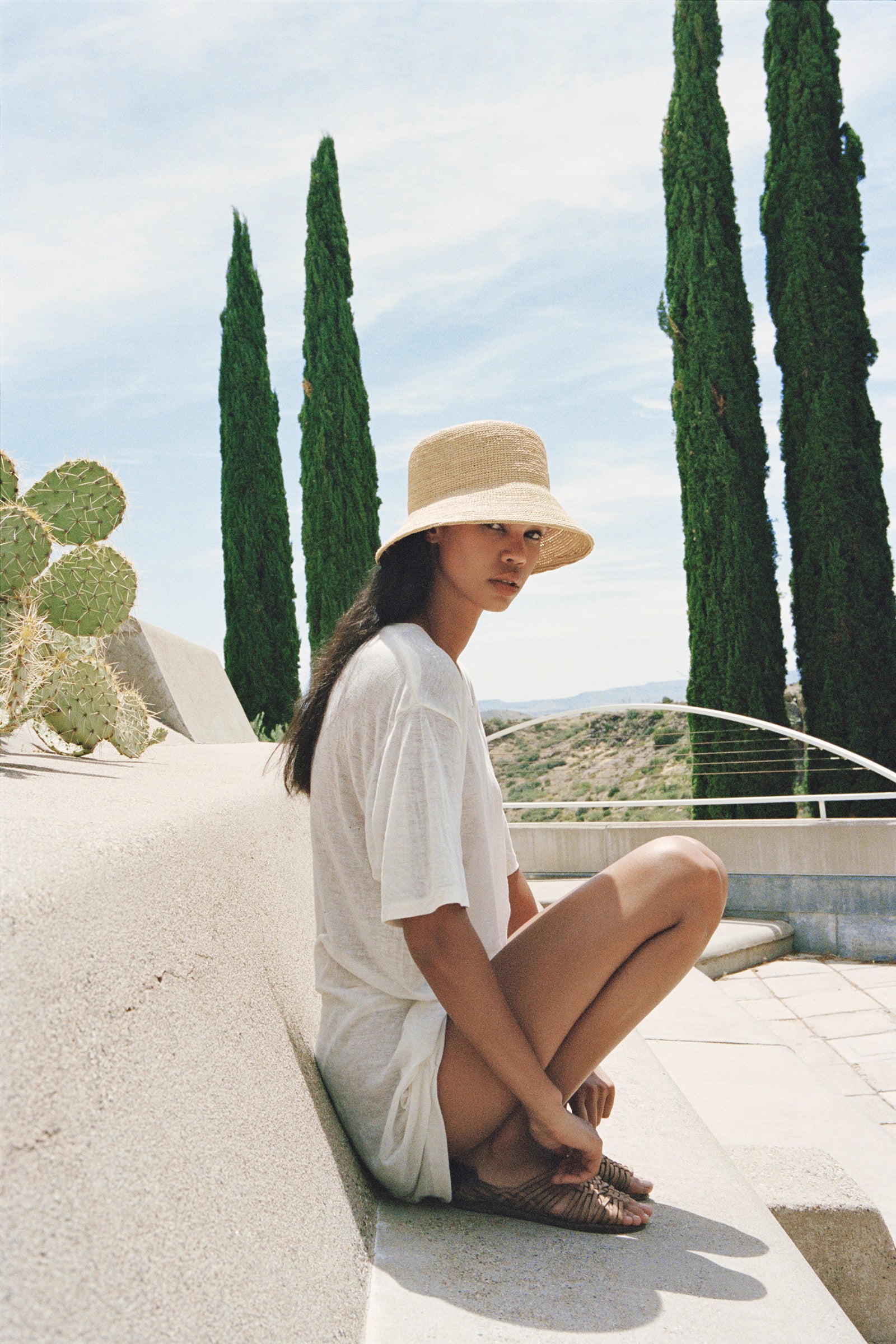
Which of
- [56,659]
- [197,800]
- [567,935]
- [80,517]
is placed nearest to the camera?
[567,935]

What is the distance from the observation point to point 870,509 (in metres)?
10.3

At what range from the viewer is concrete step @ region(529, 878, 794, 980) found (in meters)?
5.50

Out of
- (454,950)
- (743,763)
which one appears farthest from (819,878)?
(454,950)

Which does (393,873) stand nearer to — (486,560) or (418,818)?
(418,818)

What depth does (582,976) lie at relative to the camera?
4.96 ft

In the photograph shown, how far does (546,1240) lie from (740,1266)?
281mm

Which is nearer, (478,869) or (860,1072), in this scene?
(478,869)

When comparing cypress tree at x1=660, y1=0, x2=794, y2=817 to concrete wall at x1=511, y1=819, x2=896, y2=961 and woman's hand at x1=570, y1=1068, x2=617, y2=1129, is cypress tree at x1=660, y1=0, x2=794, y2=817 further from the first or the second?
woman's hand at x1=570, y1=1068, x2=617, y2=1129

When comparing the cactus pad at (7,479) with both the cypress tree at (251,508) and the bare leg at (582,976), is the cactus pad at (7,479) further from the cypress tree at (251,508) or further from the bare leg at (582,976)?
the cypress tree at (251,508)

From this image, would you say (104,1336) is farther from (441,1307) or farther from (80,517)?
(80,517)

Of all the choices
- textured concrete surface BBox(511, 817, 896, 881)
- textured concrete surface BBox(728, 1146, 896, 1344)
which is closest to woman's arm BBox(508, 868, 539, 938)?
textured concrete surface BBox(728, 1146, 896, 1344)

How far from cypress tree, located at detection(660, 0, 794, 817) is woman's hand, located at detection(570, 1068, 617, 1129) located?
9.01 m

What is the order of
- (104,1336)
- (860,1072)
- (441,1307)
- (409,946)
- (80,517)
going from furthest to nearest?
1. (860,1072)
2. (80,517)
3. (409,946)
4. (441,1307)
5. (104,1336)

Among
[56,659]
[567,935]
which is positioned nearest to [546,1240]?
[567,935]
